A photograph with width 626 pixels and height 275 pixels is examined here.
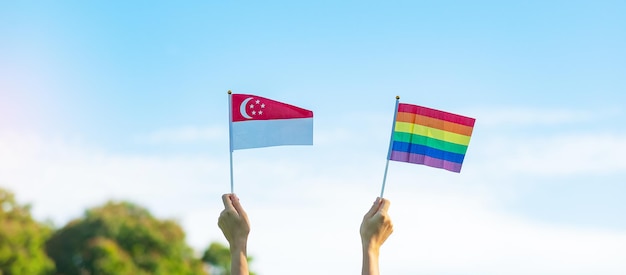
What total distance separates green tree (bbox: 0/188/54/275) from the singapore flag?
3090cm

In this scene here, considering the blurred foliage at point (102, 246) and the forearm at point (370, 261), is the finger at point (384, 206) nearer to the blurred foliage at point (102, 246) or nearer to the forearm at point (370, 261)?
the forearm at point (370, 261)

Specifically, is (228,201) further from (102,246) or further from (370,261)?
(102,246)

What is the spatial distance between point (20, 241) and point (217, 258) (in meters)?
7.73

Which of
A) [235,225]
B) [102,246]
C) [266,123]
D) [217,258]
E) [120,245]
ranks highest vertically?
[266,123]

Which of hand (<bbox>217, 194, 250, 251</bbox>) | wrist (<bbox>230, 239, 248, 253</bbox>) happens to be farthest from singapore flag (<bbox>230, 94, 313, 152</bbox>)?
wrist (<bbox>230, 239, 248, 253</bbox>)

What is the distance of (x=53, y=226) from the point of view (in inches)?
1527

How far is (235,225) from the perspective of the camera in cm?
466

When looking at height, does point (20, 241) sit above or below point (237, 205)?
below

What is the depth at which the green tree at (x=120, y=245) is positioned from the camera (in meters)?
37.2

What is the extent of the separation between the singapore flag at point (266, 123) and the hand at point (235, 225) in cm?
176

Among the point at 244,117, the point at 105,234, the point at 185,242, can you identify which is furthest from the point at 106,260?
the point at 244,117

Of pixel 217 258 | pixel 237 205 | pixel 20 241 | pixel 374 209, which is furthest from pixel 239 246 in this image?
pixel 217 258

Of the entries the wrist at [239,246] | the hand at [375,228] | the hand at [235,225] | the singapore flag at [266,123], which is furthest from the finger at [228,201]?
the singapore flag at [266,123]

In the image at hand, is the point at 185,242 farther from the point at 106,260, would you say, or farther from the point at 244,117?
the point at 244,117
